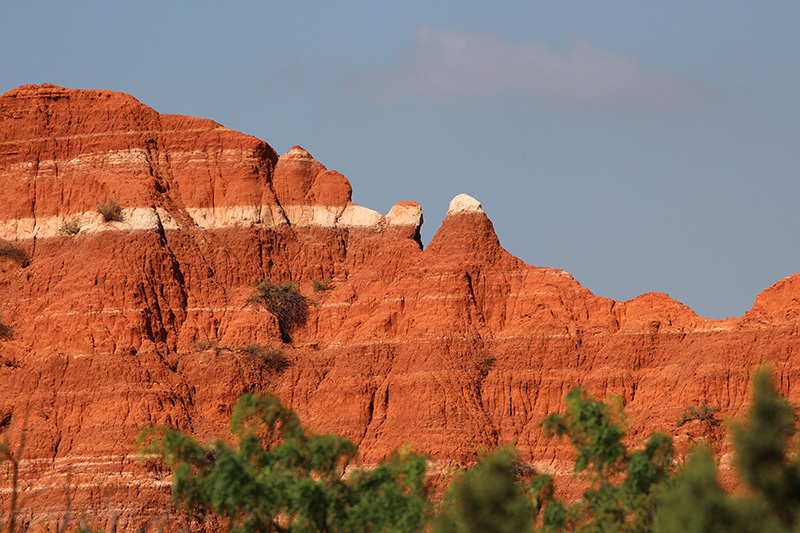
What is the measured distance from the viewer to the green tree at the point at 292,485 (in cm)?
6003

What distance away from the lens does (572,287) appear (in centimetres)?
8712

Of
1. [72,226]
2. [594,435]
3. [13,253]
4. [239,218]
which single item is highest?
[239,218]

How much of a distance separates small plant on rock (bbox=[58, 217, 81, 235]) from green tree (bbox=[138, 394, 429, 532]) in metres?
25.7

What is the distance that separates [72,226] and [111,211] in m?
4.29

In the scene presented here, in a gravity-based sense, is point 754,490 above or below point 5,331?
below

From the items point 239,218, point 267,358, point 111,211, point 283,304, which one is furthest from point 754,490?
point 111,211

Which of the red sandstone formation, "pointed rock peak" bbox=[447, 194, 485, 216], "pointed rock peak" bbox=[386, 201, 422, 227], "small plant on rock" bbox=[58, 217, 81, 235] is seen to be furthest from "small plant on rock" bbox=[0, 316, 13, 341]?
"pointed rock peak" bbox=[447, 194, 485, 216]

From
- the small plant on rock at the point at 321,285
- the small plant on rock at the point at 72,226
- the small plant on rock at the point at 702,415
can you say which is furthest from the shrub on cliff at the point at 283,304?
the small plant on rock at the point at 702,415

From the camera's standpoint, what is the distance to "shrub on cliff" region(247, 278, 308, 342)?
89.5 meters

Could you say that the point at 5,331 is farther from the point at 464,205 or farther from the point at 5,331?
the point at 464,205

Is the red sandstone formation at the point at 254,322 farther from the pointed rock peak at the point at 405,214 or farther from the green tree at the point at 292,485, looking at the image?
the green tree at the point at 292,485

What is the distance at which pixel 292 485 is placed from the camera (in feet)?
200

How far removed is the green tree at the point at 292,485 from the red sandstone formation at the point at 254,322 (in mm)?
9738

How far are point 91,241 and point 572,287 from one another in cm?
2766
